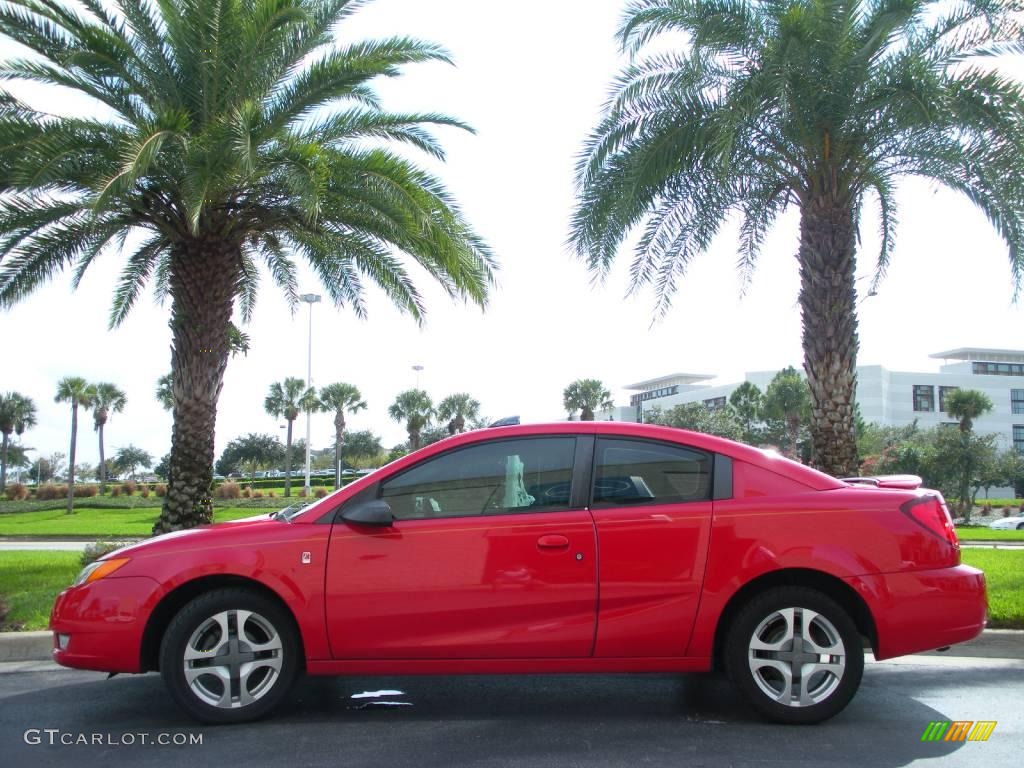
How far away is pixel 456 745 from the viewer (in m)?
4.24

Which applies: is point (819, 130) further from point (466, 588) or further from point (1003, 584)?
point (466, 588)

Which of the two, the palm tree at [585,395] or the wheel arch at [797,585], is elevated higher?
the palm tree at [585,395]

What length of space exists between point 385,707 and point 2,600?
5.03 meters

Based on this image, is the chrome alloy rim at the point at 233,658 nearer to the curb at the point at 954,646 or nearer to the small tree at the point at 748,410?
the curb at the point at 954,646

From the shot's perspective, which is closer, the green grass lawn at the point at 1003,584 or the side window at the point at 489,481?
the side window at the point at 489,481

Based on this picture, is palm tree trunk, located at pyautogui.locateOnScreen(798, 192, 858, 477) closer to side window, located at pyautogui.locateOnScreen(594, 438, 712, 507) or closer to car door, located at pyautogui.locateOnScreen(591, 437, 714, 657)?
side window, located at pyautogui.locateOnScreen(594, 438, 712, 507)

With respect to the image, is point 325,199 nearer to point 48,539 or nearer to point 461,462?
point 461,462

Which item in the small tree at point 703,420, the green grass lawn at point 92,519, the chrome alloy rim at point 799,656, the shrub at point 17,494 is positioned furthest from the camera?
the small tree at point 703,420

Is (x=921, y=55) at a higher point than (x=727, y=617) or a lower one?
higher

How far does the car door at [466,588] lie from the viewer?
447cm

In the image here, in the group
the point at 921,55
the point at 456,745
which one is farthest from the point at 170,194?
the point at 921,55

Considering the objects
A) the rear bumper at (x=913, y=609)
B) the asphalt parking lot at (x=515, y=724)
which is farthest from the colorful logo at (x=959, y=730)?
the rear bumper at (x=913, y=609)

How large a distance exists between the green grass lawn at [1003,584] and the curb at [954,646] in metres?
0.25
